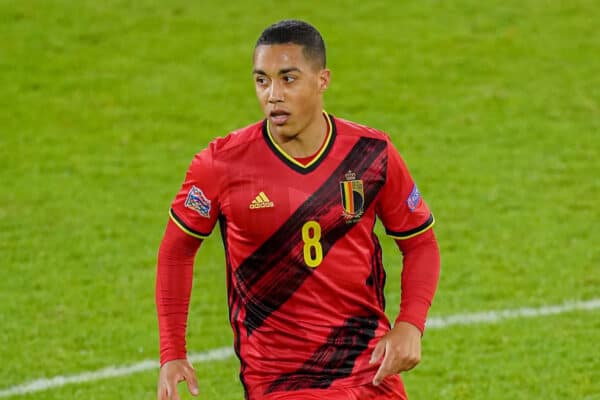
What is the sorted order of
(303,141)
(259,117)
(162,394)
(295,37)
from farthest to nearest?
(259,117), (303,141), (295,37), (162,394)

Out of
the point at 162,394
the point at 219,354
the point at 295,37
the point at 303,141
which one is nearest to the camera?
the point at 162,394

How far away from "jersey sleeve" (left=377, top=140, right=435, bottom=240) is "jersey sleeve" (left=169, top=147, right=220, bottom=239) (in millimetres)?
673

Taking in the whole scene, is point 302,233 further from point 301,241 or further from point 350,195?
point 350,195

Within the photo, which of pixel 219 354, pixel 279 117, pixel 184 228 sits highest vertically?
pixel 279 117

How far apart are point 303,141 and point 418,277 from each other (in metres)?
0.71

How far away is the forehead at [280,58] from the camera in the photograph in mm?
5438

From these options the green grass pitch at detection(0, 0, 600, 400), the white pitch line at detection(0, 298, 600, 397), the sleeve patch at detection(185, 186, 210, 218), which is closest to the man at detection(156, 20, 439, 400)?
the sleeve patch at detection(185, 186, 210, 218)

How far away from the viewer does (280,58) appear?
5.45 meters

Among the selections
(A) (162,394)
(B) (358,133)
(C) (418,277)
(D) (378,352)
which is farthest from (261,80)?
(A) (162,394)

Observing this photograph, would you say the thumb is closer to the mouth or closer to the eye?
the mouth

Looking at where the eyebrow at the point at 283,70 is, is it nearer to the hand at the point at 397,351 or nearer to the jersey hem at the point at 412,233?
the jersey hem at the point at 412,233

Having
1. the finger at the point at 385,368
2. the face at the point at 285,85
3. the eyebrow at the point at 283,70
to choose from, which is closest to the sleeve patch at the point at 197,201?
the face at the point at 285,85

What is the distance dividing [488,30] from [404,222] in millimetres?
10676

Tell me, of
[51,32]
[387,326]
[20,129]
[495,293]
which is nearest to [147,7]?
[51,32]
